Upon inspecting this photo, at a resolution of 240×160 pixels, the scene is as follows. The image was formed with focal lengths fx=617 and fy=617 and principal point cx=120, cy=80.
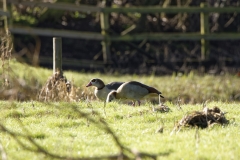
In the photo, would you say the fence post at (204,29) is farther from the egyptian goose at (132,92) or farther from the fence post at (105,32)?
the egyptian goose at (132,92)

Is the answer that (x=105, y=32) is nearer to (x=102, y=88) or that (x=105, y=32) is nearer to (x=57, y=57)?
(x=57, y=57)

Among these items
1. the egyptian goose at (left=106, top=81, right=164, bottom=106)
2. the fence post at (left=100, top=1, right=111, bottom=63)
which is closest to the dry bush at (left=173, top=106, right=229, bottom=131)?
the egyptian goose at (left=106, top=81, right=164, bottom=106)

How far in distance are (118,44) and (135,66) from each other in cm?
186

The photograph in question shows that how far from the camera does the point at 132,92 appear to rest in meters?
10.7

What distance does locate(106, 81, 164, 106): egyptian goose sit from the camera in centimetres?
1071

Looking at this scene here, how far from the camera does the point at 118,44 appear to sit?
19875 millimetres

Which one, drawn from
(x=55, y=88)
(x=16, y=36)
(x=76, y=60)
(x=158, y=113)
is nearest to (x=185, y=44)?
(x=76, y=60)

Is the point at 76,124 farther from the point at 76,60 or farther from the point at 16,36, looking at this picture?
the point at 16,36

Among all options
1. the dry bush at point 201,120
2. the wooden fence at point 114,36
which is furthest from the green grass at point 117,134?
the wooden fence at point 114,36

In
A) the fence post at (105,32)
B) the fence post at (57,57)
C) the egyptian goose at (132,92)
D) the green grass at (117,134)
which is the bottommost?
the green grass at (117,134)

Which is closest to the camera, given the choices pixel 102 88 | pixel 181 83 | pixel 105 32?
pixel 102 88

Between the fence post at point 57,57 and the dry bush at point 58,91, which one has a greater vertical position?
the fence post at point 57,57

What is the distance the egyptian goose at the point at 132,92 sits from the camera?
10.7 meters

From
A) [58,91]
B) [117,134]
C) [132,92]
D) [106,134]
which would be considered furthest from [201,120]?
[58,91]
